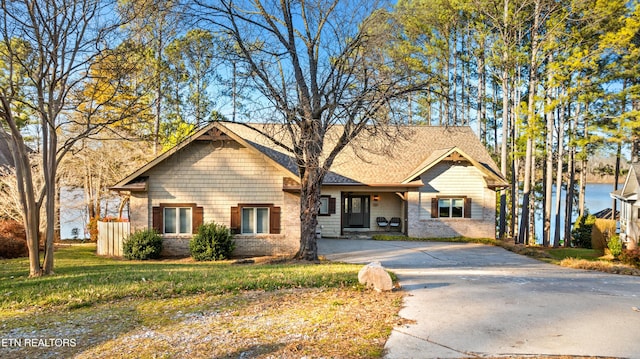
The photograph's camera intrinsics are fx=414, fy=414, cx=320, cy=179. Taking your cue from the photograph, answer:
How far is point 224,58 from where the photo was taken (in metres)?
13.5

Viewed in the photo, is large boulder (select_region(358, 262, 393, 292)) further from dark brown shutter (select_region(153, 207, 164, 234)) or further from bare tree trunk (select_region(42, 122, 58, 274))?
dark brown shutter (select_region(153, 207, 164, 234))

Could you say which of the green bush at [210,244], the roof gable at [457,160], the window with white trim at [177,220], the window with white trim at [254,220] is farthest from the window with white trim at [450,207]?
the window with white trim at [177,220]

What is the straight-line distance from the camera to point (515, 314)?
6.62 metres

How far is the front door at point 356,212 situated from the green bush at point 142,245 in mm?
10494

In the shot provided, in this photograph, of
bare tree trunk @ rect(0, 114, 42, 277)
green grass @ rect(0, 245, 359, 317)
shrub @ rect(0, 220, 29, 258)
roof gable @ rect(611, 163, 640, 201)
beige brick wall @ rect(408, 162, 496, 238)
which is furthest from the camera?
beige brick wall @ rect(408, 162, 496, 238)

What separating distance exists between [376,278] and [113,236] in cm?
1243

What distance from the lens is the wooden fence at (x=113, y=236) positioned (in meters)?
16.5

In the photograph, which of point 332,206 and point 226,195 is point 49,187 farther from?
point 332,206

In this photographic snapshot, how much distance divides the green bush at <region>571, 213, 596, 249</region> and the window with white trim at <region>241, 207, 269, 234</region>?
65.4 ft

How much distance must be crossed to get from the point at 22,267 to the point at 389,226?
1637cm

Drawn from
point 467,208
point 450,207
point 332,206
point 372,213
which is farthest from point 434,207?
point 332,206

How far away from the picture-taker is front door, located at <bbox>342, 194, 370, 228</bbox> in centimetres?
2306

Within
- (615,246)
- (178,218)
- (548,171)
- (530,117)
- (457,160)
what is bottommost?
(615,246)

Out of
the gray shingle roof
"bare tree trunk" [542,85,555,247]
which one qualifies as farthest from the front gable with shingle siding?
"bare tree trunk" [542,85,555,247]
